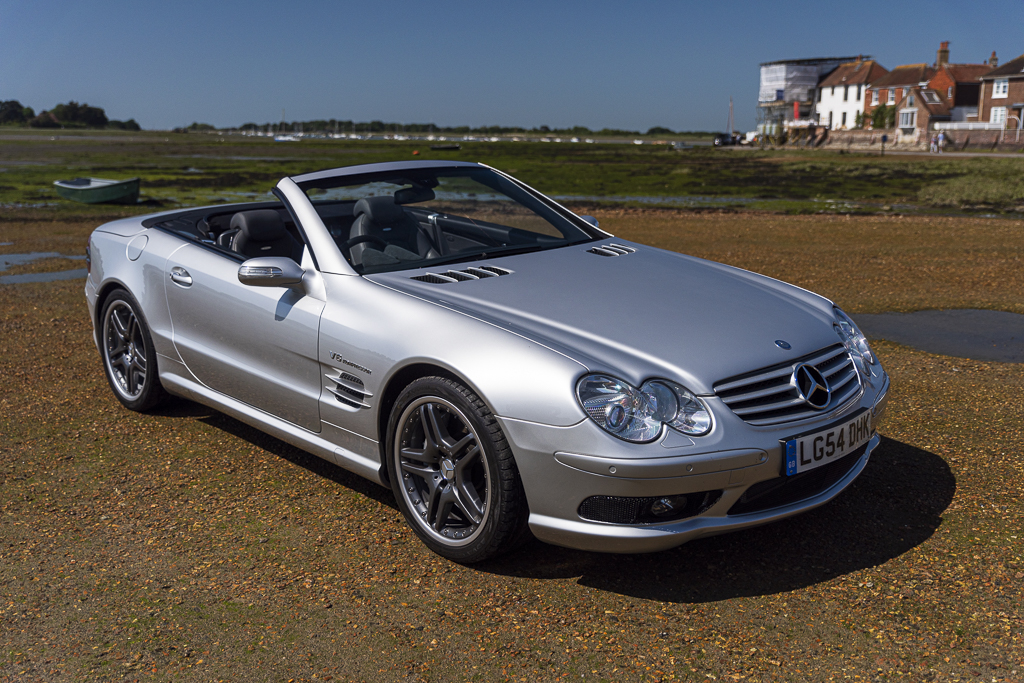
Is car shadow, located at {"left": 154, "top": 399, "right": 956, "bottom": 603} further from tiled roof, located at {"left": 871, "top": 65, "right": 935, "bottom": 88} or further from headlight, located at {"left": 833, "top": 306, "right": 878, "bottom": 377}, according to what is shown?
tiled roof, located at {"left": 871, "top": 65, "right": 935, "bottom": 88}

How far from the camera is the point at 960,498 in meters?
3.81

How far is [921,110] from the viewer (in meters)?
81.5

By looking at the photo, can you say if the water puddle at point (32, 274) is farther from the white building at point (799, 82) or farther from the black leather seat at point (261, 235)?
the white building at point (799, 82)

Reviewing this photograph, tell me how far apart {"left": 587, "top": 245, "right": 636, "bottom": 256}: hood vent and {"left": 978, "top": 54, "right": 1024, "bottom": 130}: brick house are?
76.0 metres

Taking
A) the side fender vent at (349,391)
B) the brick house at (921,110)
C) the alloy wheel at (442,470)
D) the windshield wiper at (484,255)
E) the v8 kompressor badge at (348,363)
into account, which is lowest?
the alloy wheel at (442,470)

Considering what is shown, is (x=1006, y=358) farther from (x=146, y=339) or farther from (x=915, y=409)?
(x=146, y=339)

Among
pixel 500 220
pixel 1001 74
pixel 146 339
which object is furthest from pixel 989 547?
pixel 1001 74

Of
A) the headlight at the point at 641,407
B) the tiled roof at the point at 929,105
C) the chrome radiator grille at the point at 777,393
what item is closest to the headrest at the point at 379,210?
the headlight at the point at 641,407

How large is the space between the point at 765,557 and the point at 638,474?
88 centimetres

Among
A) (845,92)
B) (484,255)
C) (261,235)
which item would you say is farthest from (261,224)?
(845,92)

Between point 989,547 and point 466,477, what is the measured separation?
6.83 feet

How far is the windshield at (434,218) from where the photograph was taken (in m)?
4.04

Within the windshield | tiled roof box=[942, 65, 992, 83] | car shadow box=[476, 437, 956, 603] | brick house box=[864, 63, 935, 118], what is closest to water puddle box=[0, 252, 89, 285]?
the windshield

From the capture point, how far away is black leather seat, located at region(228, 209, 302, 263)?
4629 millimetres
